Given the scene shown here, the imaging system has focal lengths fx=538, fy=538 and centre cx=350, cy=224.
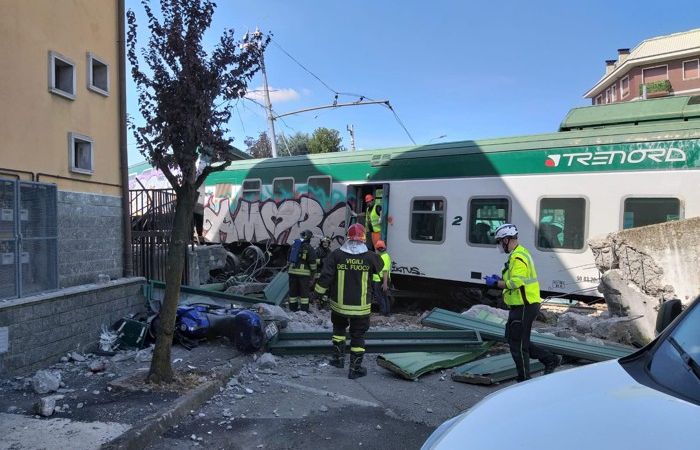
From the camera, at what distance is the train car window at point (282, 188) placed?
1351cm

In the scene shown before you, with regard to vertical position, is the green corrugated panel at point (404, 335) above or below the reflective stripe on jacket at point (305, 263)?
below

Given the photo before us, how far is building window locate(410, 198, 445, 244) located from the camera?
34.5 ft

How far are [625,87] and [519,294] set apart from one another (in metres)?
40.9

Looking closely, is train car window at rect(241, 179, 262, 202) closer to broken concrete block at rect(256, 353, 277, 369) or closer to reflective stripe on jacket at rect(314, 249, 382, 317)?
broken concrete block at rect(256, 353, 277, 369)

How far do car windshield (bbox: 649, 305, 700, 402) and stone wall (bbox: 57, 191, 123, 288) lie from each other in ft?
20.6

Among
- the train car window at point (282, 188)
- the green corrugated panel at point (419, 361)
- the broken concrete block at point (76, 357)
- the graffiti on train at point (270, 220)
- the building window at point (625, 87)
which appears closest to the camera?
the broken concrete block at point (76, 357)

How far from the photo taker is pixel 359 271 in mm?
6406

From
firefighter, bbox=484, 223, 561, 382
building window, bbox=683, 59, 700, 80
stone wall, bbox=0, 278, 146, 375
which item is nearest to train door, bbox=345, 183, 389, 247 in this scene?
stone wall, bbox=0, 278, 146, 375

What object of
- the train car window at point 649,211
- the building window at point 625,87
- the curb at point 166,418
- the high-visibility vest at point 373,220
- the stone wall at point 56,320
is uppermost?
the building window at point 625,87

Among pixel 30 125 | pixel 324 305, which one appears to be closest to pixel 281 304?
pixel 324 305

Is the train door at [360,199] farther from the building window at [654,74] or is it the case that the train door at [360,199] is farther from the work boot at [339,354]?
the building window at [654,74]

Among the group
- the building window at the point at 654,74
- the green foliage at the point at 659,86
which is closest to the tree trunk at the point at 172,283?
the green foliage at the point at 659,86

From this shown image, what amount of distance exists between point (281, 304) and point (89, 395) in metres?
5.83

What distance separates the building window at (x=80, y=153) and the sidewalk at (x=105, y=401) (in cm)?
233
